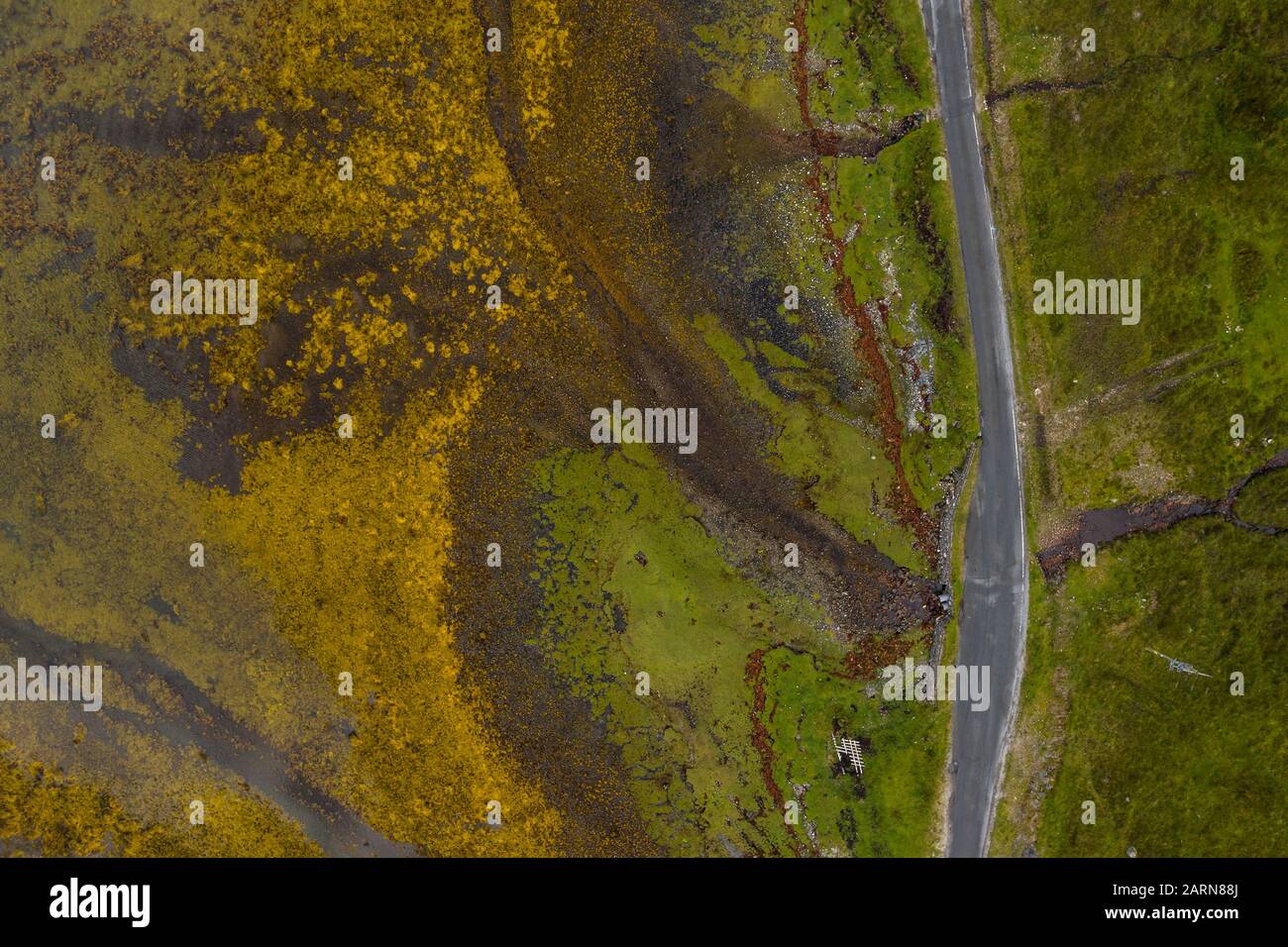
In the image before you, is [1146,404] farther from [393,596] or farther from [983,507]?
[393,596]

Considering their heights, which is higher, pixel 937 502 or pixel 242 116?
pixel 242 116

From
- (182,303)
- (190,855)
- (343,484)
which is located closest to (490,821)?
(190,855)

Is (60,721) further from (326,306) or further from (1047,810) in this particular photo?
(1047,810)

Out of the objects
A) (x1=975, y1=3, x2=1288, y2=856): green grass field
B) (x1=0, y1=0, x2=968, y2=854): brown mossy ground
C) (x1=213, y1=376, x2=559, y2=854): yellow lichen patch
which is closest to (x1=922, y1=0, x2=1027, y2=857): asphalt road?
(x1=975, y1=3, x2=1288, y2=856): green grass field

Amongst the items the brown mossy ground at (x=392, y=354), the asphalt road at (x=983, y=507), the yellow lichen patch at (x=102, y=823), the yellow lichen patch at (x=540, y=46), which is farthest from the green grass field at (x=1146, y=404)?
the yellow lichen patch at (x=102, y=823)

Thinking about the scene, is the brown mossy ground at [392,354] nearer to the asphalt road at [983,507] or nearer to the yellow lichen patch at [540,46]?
the yellow lichen patch at [540,46]

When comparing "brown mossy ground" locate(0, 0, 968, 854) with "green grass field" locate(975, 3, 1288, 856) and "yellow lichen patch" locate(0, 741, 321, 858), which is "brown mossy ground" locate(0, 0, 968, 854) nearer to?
"yellow lichen patch" locate(0, 741, 321, 858)

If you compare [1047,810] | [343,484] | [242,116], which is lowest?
[1047,810]
